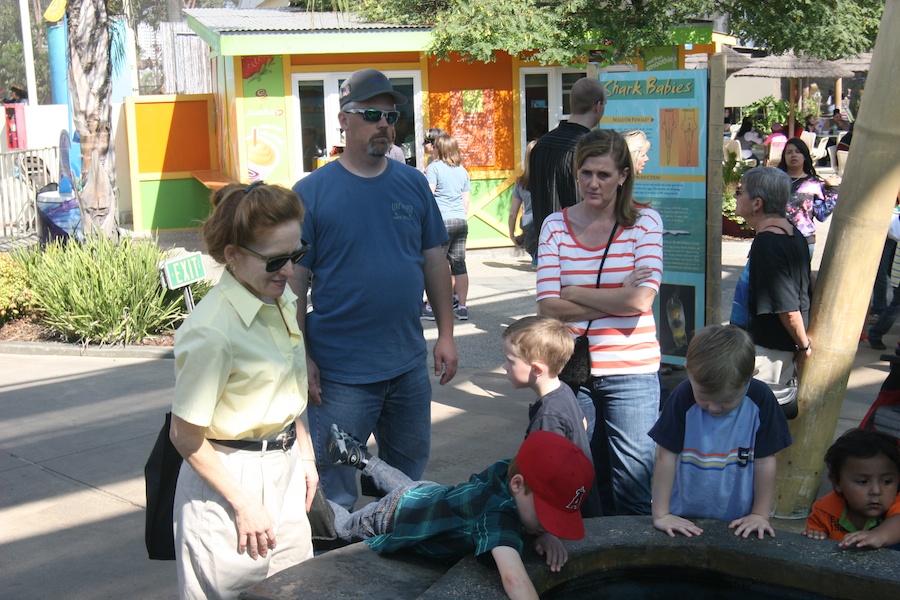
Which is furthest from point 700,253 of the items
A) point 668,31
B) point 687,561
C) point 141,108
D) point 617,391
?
point 141,108

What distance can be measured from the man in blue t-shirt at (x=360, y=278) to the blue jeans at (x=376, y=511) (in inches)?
9.7

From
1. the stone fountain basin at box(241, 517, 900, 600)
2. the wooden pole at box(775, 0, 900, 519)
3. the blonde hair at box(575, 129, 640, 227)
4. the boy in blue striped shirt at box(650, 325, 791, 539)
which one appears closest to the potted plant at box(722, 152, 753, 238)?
the wooden pole at box(775, 0, 900, 519)

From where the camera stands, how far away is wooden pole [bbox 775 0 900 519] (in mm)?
4113

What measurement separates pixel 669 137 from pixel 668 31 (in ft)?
22.4

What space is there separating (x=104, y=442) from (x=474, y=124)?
28.1 ft

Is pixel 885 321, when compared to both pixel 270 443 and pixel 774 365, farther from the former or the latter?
pixel 270 443

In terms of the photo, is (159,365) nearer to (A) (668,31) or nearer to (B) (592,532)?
(B) (592,532)

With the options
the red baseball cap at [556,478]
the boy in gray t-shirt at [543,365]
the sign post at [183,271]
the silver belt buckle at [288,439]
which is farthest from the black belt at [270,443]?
the sign post at [183,271]

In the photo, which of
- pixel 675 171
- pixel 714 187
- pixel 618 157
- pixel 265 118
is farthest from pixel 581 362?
pixel 265 118

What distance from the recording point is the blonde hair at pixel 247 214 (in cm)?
274

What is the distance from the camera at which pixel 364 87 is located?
12.5 ft

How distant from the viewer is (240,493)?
8.83ft

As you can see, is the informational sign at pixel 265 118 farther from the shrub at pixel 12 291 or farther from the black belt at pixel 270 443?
the black belt at pixel 270 443

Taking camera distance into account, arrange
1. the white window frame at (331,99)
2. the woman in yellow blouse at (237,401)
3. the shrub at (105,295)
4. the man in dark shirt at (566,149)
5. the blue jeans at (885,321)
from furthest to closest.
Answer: the white window frame at (331,99) < the shrub at (105,295) < the blue jeans at (885,321) < the man in dark shirt at (566,149) < the woman in yellow blouse at (237,401)
